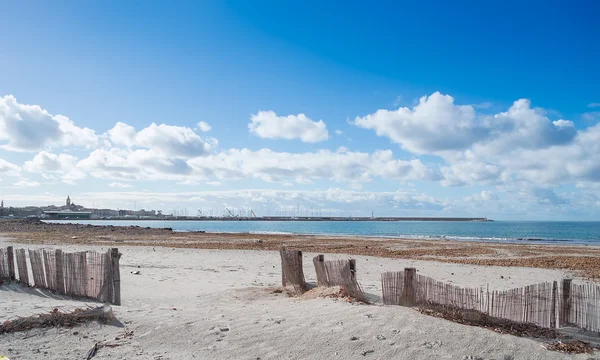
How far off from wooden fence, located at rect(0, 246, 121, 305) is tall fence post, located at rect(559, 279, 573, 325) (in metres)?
8.70

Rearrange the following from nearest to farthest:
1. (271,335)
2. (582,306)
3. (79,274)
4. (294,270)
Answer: (271,335) < (582,306) < (79,274) < (294,270)

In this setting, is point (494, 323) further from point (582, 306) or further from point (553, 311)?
point (582, 306)

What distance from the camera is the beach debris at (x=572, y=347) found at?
20.9 feet

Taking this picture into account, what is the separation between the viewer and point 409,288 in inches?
325

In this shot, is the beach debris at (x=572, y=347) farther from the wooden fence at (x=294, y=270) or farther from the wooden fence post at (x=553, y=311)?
the wooden fence at (x=294, y=270)

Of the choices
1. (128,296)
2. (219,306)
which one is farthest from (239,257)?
(219,306)

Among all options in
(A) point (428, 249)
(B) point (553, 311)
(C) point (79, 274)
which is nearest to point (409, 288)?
(B) point (553, 311)

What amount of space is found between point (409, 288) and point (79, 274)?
729 cm

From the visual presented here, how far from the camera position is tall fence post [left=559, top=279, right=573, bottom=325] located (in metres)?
7.47

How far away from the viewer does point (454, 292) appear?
786 cm

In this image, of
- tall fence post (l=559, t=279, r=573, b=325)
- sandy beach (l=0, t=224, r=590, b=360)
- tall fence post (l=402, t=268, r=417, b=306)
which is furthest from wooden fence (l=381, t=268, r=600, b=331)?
sandy beach (l=0, t=224, r=590, b=360)

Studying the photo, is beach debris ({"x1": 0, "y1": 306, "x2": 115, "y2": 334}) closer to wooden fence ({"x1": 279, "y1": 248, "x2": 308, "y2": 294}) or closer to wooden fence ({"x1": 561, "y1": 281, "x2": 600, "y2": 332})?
wooden fence ({"x1": 279, "y1": 248, "x2": 308, "y2": 294})

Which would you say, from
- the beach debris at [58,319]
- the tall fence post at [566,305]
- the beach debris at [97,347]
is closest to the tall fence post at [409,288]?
the tall fence post at [566,305]

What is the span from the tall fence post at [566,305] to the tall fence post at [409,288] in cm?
247
